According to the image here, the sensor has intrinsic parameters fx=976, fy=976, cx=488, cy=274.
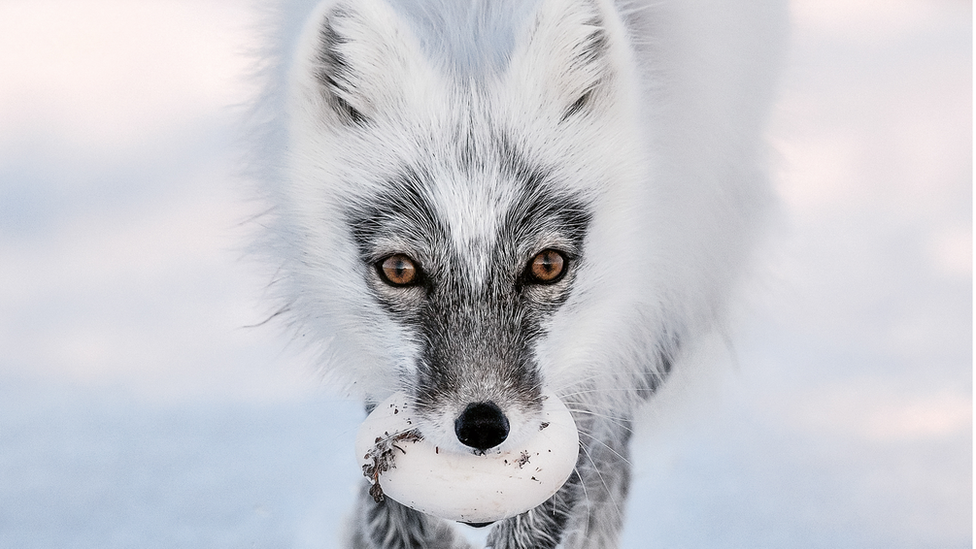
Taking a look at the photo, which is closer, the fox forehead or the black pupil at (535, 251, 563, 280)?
the fox forehead

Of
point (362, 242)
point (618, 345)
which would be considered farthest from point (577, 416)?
point (362, 242)

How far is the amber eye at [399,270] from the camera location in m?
A: 2.54

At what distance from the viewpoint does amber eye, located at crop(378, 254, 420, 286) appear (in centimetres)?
254

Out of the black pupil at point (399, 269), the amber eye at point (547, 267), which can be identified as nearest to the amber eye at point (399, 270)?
the black pupil at point (399, 269)

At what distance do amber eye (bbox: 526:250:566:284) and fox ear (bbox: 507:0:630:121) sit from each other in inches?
14.7

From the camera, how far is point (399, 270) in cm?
256

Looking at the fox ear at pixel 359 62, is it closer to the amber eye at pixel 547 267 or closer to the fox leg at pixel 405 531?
the amber eye at pixel 547 267

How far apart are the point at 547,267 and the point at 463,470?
58 cm

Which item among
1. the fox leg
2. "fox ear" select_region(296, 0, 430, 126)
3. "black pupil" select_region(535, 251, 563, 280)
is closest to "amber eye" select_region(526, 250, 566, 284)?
"black pupil" select_region(535, 251, 563, 280)

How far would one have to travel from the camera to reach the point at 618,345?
125 inches

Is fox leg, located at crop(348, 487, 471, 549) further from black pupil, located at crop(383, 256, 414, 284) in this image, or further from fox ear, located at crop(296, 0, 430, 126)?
fox ear, located at crop(296, 0, 430, 126)

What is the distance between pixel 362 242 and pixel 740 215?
1.35 m

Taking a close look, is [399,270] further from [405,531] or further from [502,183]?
[405,531]

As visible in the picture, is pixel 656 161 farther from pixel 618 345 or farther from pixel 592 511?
pixel 592 511
